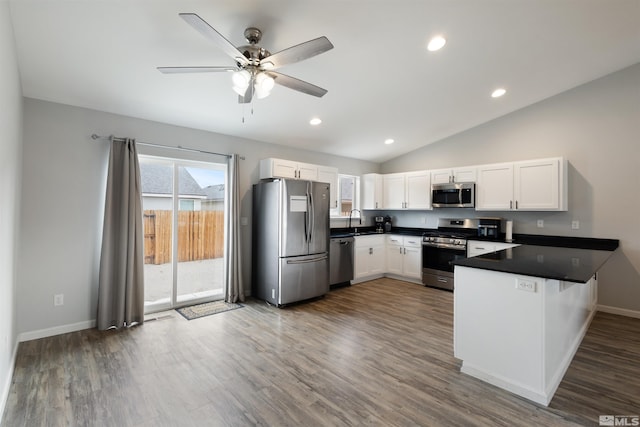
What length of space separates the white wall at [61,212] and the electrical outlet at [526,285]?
166 inches

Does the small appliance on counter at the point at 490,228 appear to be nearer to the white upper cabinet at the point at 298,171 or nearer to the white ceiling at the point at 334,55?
the white ceiling at the point at 334,55

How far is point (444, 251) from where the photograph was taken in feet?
16.4

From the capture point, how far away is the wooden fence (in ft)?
12.7

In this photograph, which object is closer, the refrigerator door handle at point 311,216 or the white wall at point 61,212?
the white wall at point 61,212

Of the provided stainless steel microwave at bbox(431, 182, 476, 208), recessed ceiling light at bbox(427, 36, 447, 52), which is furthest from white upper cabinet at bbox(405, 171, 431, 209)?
recessed ceiling light at bbox(427, 36, 447, 52)

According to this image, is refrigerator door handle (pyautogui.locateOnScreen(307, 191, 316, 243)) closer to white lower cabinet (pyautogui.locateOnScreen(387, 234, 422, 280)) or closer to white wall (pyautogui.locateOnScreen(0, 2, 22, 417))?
white lower cabinet (pyautogui.locateOnScreen(387, 234, 422, 280))

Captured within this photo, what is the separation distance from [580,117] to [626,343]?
304 centimetres

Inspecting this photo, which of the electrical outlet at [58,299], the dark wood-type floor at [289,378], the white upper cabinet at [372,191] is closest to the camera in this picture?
the dark wood-type floor at [289,378]

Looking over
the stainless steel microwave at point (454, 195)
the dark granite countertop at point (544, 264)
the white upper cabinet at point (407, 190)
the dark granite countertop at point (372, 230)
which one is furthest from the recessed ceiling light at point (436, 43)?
the dark granite countertop at point (372, 230)

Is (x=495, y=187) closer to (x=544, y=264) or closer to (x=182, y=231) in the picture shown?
(x=544, y=264)

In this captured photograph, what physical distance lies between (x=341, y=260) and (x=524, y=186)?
10.1 ft

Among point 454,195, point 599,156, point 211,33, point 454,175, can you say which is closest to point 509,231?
point 454,195

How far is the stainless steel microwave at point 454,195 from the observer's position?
5.00 m

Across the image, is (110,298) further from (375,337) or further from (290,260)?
(375,337)
